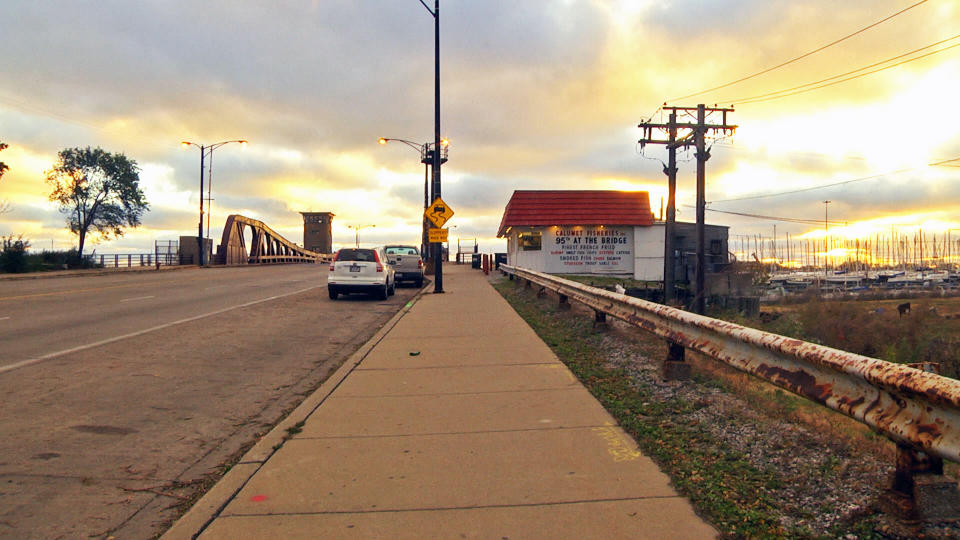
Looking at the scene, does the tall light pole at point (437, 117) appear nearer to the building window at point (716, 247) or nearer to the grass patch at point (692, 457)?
the grass patch at point (692, 457)

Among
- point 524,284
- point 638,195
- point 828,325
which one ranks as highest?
point 638,195

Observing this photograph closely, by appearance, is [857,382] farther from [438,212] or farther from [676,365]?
[438,212]

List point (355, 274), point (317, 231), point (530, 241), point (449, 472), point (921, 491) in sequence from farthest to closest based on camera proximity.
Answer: point (317, 231) < point (530, 241) < point (355, 274) < point (449, 472) < point (921, 491)

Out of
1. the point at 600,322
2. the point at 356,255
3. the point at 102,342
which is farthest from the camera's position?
the point at 356,255

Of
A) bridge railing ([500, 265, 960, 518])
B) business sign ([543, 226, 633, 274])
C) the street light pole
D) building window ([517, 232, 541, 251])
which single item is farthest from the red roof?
bridge railing ([500, 265, 960, 518])

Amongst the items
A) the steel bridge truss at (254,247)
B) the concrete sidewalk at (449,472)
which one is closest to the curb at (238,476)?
the concrete sidewalk at (449,472)

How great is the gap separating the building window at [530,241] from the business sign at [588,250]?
0.49 meters

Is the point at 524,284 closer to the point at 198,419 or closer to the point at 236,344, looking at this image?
→ the point at 236,344

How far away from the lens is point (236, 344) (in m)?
10.8

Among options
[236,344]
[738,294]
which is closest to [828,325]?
[738,294]

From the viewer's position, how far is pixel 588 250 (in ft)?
132

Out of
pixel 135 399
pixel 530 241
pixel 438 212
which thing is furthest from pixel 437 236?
pixel 530 241

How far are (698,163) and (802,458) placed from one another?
78.0 ft

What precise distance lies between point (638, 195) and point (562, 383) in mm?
35177
